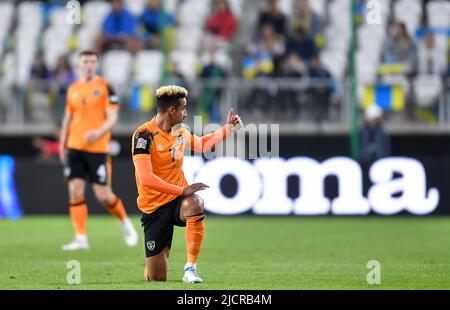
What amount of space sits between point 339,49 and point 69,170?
854cm

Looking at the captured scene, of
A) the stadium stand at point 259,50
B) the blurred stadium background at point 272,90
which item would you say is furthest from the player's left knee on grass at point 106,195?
the stadium stand at point 259,50

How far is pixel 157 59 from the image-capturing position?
21953mm

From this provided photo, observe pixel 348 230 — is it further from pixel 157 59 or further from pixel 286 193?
pixel 157 59

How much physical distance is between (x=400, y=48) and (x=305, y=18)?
2035 millimetres

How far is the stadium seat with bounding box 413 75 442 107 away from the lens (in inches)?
765

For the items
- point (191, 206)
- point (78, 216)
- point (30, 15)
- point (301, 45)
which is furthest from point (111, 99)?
point (30, 15)

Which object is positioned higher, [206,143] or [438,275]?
[206,143]

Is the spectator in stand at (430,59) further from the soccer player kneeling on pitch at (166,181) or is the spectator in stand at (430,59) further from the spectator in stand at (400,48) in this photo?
the soccer player kneeling on pitch at (166,181)

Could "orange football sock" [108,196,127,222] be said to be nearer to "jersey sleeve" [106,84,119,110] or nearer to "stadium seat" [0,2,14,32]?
"jersey sleeve" [106,84,119,110]

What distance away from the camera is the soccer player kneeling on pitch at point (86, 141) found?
45.6 feet

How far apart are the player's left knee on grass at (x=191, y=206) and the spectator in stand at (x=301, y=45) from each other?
11.4 meters

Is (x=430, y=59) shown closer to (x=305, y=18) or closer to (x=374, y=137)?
(x=374, y=137)

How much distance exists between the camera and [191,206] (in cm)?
935
